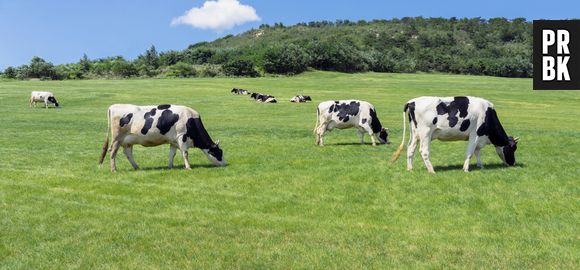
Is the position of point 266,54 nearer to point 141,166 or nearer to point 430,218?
point 141,166

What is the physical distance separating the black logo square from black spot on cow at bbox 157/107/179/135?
1094 inches

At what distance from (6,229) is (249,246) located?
17.8 ft

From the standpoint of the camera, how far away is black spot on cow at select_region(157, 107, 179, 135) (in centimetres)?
1839

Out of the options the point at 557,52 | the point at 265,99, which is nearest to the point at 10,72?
the point at 265,99

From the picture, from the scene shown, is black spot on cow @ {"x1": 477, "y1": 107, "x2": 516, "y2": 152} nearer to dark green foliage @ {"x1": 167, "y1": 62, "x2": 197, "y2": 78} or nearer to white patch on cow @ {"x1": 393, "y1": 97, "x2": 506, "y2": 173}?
white patch on cow @ {"x1": 393, "y1": 97, "x2": 506, "y2": 173}

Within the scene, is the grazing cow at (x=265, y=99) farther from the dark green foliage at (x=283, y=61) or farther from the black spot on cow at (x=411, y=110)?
the dark green foliage at (x=283, y=61)

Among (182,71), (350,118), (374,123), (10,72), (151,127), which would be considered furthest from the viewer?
(182,71)

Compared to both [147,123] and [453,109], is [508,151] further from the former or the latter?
[147,123]

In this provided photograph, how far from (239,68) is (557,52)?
7602cm

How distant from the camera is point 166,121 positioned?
727 inches

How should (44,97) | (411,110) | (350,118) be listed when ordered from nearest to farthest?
(411,110)
(350,118)
(44,97)

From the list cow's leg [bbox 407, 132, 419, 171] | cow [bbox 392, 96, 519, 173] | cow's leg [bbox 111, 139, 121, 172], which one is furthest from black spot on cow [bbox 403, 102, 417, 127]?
cow's leg [bbox 111, 139, 121, 172]

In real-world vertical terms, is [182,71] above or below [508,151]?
above

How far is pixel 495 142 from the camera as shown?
59.9 ft
